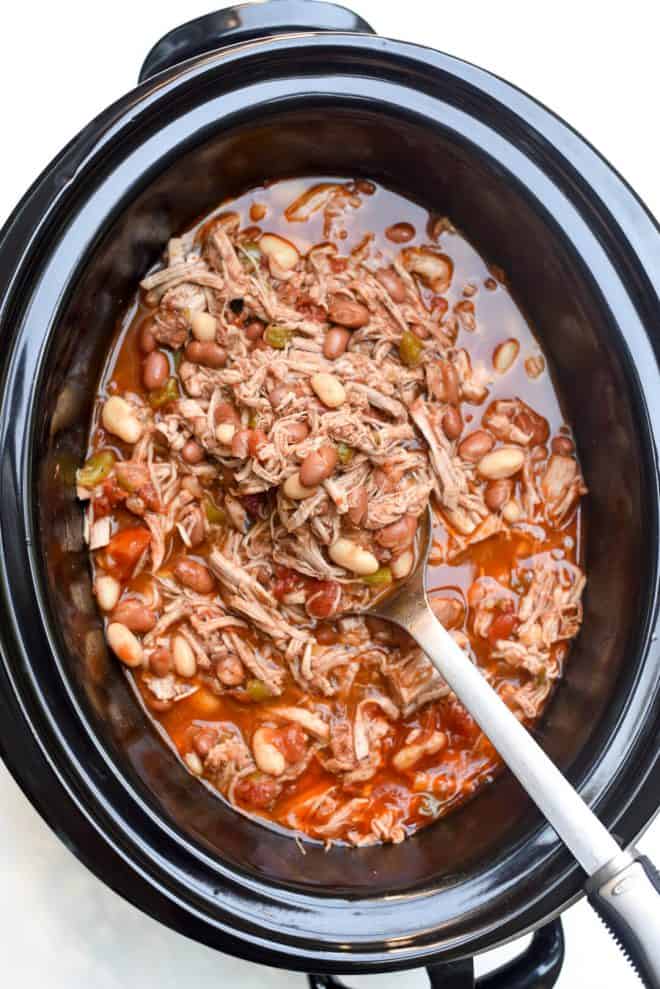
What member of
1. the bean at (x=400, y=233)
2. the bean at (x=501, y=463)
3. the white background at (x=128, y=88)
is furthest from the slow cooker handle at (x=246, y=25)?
the bean at (x=501, y=463)

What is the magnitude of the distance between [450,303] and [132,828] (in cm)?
137

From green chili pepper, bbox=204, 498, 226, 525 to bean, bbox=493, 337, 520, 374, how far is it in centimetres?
74

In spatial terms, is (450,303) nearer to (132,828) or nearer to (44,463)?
(44,463)

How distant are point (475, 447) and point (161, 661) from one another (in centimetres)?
88

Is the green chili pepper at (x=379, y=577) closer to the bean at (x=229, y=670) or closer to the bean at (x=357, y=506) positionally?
the bean at (x=357, y=506)

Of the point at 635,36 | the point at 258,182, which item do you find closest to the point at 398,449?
the point at 258,182

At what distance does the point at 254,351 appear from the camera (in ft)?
7.15

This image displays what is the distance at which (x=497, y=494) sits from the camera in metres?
2.25

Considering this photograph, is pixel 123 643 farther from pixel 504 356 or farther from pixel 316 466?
pixel 504 356

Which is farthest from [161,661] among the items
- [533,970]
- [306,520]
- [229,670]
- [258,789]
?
[533,970]

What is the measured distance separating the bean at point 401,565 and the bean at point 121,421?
0.65 metres

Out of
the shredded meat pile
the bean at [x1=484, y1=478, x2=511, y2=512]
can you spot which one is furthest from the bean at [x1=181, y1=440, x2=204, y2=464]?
the bean at [x1=484, y1=478, x2=511, y2=512]

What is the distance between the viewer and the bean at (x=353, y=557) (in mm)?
2094

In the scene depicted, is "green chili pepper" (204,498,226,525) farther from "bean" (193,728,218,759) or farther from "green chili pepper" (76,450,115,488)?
"bean" (193,728,218,759)
